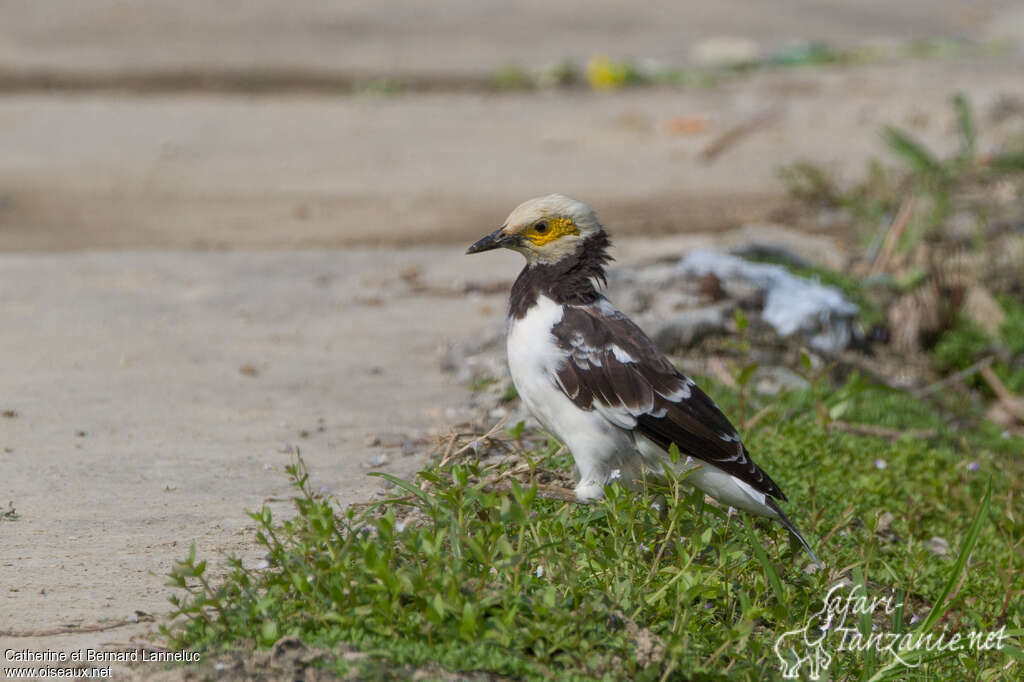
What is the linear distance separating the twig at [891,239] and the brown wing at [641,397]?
4.76 m

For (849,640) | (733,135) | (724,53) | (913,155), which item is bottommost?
(849,640)

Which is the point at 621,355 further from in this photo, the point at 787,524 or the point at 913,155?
the point at 913,155

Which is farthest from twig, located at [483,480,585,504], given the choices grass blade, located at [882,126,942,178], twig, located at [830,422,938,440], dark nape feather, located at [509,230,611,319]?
grass blade, located at [882,126,942,178]

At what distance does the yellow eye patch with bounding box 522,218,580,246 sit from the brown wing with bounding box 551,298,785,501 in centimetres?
31

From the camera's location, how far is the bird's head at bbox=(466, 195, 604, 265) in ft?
14.5

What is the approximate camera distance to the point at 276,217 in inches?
407

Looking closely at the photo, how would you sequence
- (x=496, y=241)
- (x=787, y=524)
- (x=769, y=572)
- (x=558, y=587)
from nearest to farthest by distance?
(x=558, y=587)
(x=769, y=572)
(x=787, y=524)
(x=496, y=241)

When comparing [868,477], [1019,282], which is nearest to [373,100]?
[1019,282]

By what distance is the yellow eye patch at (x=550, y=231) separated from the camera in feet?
14.6

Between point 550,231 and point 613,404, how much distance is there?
677 millimetres

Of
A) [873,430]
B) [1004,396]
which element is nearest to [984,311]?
[1004,396]

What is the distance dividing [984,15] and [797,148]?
45.1 ft

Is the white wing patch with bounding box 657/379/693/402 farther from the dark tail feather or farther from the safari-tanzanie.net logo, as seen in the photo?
the safari-tanzanie.net logo

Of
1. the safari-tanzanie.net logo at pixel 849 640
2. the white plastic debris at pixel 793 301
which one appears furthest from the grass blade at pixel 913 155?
the safari-tanzanie.net logo at pixel 849 640
